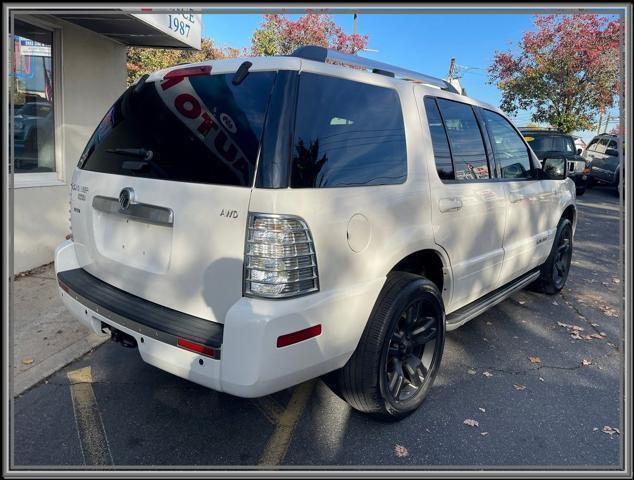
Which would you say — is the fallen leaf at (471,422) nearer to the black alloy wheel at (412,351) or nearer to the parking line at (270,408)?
the black alloy wheel at (412,351)

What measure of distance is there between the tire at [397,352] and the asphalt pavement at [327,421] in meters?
0.19

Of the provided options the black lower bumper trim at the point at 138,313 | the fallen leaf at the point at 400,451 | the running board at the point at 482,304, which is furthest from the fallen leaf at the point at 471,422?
the black lower bumper trim at the point at 138,313

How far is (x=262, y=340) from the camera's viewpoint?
6.87 feet

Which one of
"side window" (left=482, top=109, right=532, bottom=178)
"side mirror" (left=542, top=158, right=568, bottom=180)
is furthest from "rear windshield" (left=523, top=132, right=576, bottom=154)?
"side window" (left=482, top=109, right=532, bottom=178)

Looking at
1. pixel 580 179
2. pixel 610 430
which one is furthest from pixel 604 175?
pixel 610 430

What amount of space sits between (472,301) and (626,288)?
3.45 feet

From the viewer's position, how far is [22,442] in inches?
105

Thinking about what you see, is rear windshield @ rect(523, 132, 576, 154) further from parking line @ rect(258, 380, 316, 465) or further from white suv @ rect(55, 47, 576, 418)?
parking line @ rect(258, 380, 316, 465)

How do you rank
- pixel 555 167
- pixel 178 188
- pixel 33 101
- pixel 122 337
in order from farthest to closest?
pixel 33 101 < pixel 555 167 < pixel 122 337 < pixel 178 188

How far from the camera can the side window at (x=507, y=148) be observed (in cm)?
400

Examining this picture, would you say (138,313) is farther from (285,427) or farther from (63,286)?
(285,427)

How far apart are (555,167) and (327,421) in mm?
3579

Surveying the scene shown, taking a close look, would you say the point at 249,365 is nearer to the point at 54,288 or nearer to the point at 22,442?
the point at 22,442

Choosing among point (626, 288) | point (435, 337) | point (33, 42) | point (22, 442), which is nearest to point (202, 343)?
point (22, 442)
